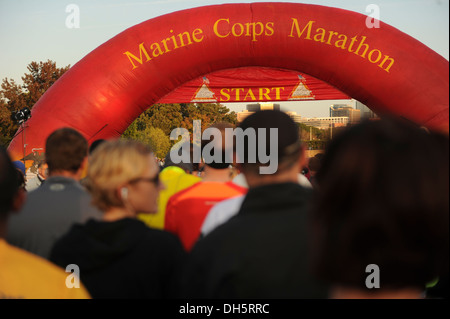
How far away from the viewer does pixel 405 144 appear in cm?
81

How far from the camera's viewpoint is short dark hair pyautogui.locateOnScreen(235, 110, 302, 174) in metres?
1.51

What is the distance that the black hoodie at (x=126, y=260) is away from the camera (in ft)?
5.17

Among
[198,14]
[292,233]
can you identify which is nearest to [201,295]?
[292,233]

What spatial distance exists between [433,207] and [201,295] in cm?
74

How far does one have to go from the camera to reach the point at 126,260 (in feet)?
5.20

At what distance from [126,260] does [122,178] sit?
29cm

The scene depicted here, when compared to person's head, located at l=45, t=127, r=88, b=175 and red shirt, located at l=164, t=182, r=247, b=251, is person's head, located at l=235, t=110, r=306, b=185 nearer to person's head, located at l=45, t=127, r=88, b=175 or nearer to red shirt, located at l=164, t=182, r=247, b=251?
red shirt, located at l=164, t=182, r=247, b=251

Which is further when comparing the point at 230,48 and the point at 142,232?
the point at 230,48

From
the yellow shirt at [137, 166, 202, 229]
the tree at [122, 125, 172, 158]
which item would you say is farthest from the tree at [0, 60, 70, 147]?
the yellow shirt at [137, 166, 202, 229]

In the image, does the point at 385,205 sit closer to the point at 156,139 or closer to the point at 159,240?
the point at 159,240

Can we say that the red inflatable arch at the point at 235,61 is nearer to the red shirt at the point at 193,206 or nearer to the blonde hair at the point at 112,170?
the red shirt at the point at 193,206

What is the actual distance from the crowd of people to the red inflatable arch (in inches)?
186

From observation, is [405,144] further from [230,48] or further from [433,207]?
[230,48]

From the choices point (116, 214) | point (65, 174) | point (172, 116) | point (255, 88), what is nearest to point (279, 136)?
point (116, 214)
